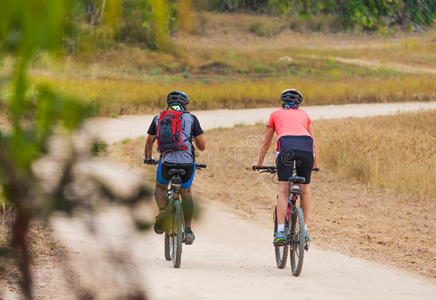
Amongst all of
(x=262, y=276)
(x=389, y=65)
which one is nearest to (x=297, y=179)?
(x=262, y=276)

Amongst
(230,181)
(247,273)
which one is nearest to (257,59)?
(230,181)

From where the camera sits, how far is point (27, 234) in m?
0.85

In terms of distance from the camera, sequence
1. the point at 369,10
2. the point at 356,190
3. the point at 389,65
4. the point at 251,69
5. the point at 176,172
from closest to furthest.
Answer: the point at 369,10 < the point at 176,172 < the point at 356,190 < the point at 251,69 < the point at 389,65

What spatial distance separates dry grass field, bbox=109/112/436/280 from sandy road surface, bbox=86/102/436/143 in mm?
1768

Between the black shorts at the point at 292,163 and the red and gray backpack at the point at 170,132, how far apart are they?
797 mm

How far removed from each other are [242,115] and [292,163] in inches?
646

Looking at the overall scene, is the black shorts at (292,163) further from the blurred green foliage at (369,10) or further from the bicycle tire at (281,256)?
the blurred green foliage at (369,10)

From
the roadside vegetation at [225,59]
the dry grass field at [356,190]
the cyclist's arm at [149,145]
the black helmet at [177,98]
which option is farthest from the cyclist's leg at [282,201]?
the roadside vegetation at [225,59]

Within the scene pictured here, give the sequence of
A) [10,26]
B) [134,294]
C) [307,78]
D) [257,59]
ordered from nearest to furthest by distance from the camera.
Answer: [10,26]
[134,294]
[307,78]
[257,59]

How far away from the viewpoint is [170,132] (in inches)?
245

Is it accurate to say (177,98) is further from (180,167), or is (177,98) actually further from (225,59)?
(225,59)

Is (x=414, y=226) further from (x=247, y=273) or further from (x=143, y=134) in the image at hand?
(x=143, y=134)

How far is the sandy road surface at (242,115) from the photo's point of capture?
18.6m

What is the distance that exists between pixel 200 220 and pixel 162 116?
16.9ft
